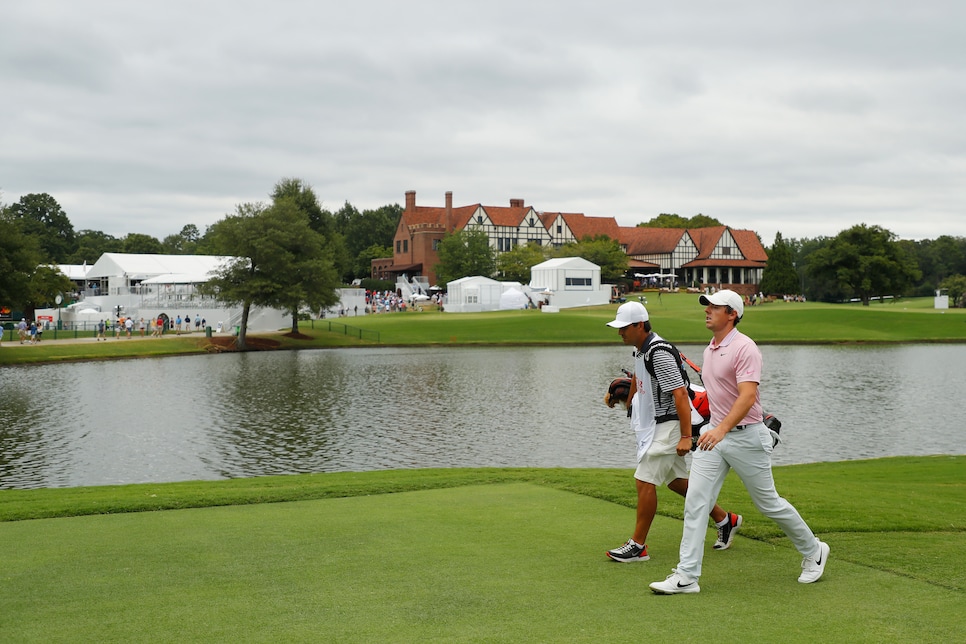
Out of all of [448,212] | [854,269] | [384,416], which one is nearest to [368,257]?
[448,212]

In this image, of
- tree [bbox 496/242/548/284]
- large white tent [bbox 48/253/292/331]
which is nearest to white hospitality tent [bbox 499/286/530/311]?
tree [bbox 496/242/548/284]

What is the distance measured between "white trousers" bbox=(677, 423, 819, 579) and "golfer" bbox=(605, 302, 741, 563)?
0.68 m

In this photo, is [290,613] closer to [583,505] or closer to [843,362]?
[583,505]

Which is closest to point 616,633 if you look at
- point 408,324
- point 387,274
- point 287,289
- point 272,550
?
point 272,550

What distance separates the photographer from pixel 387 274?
440 ft

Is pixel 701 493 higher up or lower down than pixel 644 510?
higher up

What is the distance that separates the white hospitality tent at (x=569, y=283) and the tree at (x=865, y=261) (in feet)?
97.4

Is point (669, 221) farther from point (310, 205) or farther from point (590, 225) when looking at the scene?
point (310, 205)

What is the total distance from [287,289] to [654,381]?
2250 inches

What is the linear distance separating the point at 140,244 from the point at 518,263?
251ft

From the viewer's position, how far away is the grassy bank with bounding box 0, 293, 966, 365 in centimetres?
5991

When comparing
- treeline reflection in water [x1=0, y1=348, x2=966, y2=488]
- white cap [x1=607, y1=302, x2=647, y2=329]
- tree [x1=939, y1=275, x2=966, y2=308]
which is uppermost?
tree [x1=939, y1=275, x2=966, y2=308]

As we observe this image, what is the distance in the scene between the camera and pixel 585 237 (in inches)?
4683

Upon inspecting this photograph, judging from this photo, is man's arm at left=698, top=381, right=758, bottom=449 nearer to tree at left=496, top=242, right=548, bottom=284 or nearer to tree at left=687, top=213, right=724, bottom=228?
tree at left=496, top=242, right=548, bottom=284
